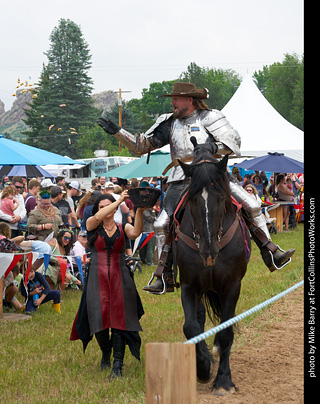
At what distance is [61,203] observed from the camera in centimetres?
1314

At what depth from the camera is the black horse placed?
17.9 ft

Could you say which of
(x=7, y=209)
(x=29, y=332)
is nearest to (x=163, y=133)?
(x=29, y=332)

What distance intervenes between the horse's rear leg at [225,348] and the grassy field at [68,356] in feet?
2.42

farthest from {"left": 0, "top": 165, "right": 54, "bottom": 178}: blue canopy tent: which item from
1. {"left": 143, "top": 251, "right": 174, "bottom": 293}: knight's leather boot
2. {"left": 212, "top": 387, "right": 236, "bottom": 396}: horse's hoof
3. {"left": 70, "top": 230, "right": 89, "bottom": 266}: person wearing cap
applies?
{"left": 212, "top": 387, "right": 236, "bottom": 396}: horse's hoof

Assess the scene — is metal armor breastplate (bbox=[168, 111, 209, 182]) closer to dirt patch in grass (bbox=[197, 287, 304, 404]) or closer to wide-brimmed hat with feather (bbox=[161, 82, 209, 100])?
wide-brimmed hat with feather (bbox=[161, 82, 209, 100])

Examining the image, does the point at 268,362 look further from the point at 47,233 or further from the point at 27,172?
the point at 27,172

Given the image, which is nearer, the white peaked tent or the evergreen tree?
the white peaked tent

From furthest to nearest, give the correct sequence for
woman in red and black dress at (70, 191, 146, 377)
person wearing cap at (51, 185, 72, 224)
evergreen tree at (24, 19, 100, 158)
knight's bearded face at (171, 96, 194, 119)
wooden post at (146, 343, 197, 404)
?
evergreen tree at (24, 19, 100, 158) → person wearing cap at (51, 185, 72, 224) → knight's bearded face at (171, 96, 194, 119) → woman in red and black dress at (70, 191, 146, 377) → wooden post at (146, 343, 197, 404)

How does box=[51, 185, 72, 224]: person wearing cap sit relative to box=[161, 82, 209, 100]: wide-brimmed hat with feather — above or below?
below

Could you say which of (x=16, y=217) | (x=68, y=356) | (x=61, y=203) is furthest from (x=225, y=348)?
(x=61, y=203)

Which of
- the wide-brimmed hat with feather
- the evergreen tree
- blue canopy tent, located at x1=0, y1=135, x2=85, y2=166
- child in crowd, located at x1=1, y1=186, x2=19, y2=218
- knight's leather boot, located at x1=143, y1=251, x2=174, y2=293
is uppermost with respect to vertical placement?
the evergreen tree

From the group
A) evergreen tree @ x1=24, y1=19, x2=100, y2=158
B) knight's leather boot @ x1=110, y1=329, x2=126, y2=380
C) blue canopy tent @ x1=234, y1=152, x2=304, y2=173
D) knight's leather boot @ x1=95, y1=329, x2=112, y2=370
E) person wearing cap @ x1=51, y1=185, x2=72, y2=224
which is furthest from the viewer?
evergreen tree @ x1=24, y1=19, x2=100, y2=158

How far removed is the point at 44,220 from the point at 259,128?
1346 cm

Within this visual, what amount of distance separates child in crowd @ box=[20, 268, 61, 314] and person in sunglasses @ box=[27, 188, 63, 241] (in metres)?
1.56
